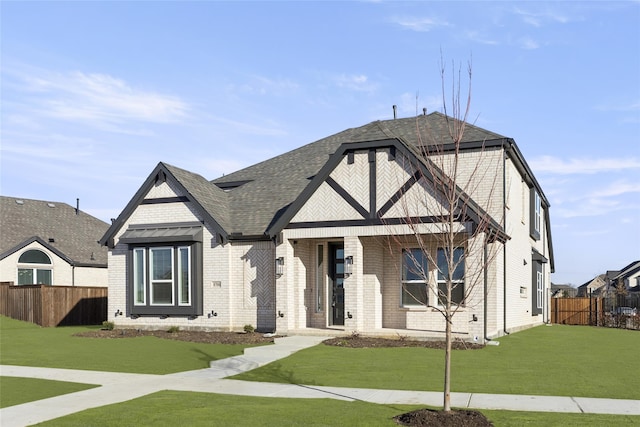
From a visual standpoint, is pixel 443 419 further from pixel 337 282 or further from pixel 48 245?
pixel 48 245

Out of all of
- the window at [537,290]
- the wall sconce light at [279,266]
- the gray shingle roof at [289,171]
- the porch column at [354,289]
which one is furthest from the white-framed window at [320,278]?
the window at [537,290]

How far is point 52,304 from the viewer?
2938cm

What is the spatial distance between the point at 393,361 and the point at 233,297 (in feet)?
31.2

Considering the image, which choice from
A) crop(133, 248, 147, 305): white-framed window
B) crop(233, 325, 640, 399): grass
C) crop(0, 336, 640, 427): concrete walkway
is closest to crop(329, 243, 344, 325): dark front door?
crop(233, 325, 640, 399): grass

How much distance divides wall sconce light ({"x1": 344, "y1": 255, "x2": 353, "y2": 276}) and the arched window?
2365 cm

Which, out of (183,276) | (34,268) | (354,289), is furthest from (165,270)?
(34,268)

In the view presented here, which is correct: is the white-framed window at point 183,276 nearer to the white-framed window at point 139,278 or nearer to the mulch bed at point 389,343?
the white-framed window at point 139,278

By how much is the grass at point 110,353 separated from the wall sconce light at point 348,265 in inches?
169

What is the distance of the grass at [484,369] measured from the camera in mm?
12945

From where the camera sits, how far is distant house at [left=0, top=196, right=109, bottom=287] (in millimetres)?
37500

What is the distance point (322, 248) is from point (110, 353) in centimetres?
862

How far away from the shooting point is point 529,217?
29.6 metres

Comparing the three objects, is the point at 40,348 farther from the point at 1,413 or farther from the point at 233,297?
the point at 1,413

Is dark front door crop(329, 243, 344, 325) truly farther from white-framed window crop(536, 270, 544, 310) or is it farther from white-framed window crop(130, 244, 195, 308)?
white-framed window crop(536, 270, 544, 310)
